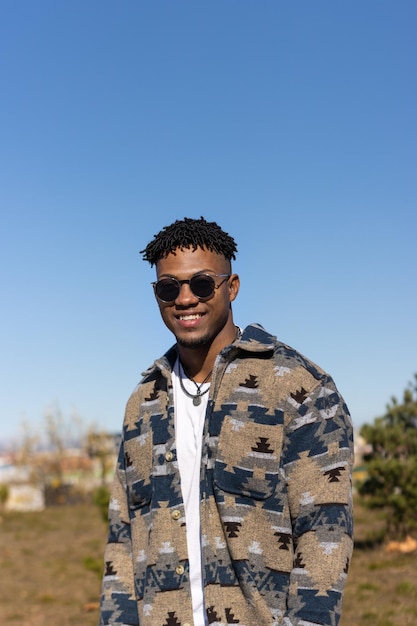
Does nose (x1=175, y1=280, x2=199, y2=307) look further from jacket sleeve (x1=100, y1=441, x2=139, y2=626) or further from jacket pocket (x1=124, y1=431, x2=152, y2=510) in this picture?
jacket sleeve (x1=100, y1=441, x2=139, y2=626)

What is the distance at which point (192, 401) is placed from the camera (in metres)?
2.77

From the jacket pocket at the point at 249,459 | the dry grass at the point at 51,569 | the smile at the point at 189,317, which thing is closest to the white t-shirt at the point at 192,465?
the jacket pocket at the point at 249,459

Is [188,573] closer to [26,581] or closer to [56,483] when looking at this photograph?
[26,581]

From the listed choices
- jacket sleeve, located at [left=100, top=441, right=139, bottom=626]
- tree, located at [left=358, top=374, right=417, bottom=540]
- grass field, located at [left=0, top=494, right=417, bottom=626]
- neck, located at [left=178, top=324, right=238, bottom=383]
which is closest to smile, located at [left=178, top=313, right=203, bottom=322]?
neck, located at [left=178, top=324, right=238, bottom=383]

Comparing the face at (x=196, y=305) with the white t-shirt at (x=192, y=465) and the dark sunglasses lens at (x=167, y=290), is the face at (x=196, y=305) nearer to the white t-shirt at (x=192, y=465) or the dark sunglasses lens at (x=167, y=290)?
the dark sunglasses lens at (x=167, y=290)

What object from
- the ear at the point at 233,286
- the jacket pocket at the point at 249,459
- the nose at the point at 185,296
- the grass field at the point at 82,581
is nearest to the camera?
the jacket pocket at the point at 249,459

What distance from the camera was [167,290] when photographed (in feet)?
9.13

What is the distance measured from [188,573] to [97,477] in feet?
103

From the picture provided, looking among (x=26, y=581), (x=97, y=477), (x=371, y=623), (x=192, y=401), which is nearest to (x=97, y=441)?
(x=97, y=477)

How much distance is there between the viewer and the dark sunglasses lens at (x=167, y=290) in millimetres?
2764

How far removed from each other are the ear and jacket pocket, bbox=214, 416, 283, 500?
539 mm

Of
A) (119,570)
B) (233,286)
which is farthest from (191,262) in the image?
(119,570)

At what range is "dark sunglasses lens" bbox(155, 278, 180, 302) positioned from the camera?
276cm

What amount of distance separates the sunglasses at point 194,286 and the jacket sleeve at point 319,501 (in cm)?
53
